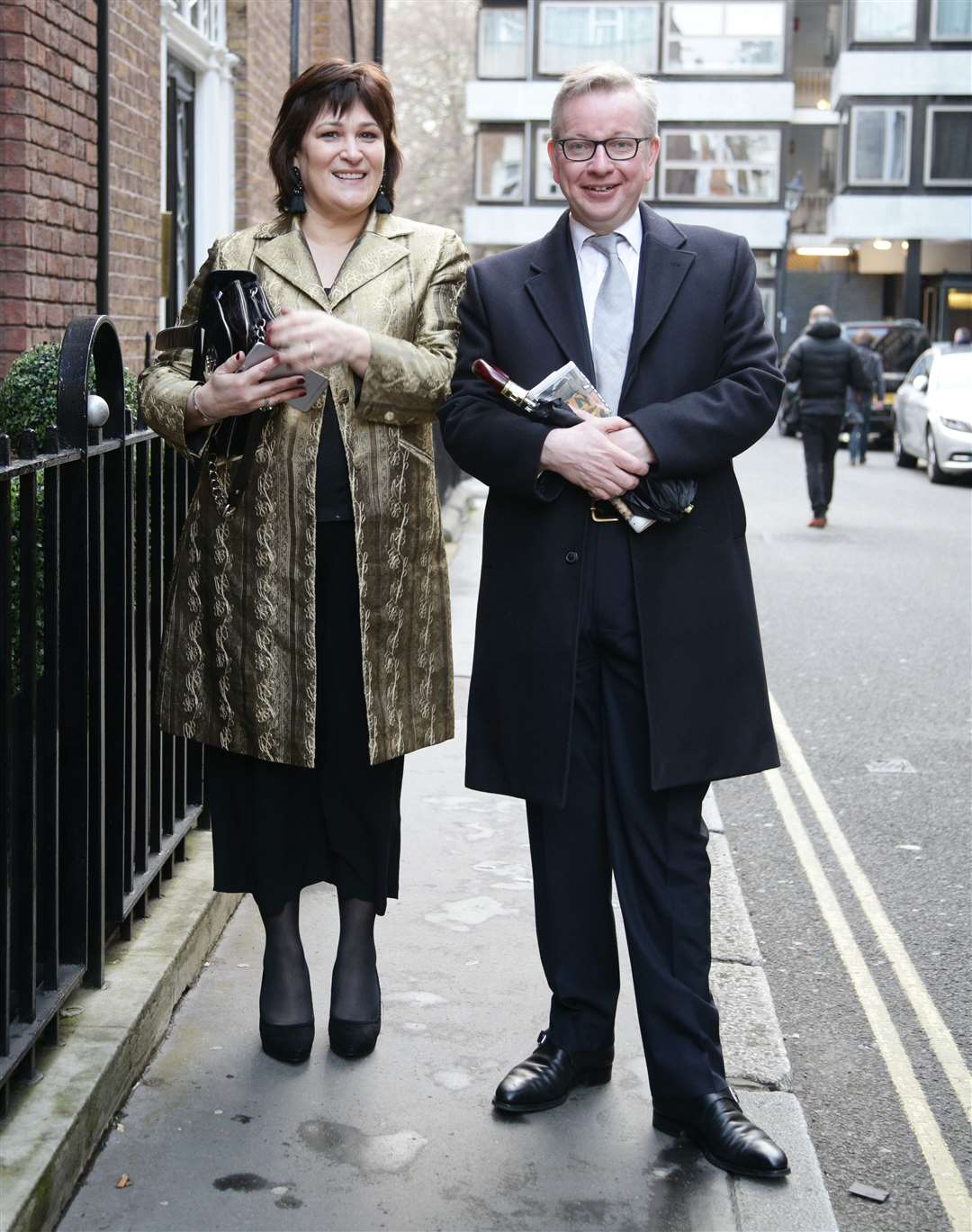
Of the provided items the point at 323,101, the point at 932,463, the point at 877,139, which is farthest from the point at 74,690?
the point at 877,139

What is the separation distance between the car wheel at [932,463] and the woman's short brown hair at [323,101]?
18.6 metres

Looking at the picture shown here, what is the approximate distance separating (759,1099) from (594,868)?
66 cm

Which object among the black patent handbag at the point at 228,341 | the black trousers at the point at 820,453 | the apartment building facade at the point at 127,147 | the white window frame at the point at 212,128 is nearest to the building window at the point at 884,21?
the black trousers at the point at 820,453

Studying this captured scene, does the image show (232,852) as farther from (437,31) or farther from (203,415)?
(437,31)

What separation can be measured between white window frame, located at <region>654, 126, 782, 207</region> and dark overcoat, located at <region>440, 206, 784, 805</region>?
47.3 m

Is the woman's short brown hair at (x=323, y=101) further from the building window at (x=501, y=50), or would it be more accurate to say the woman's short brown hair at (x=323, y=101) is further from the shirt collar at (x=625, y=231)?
the building window at (x=501, y=50)

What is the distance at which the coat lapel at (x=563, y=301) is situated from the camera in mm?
3404

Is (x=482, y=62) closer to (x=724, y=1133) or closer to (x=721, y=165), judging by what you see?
(x=721, y=165)

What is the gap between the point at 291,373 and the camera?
130 inches

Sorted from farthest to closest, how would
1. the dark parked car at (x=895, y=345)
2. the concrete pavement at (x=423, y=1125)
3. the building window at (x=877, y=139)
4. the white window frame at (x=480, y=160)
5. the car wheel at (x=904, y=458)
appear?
the white window frame at (x=480, y=160) → the building window at (x=877, y=139) → the dark parked car at (x=895, y=345) → the car wheel at (x=904, y=458) → the concrete pavement at (x=423, y=1125)

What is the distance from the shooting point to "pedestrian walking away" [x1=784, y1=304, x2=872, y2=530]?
621 inches

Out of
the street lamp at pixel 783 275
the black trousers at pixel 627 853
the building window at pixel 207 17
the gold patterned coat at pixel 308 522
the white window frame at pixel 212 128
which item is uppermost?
the street lamp at pixel 783 275

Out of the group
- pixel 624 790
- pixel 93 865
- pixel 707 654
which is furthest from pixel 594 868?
pixel 93 865

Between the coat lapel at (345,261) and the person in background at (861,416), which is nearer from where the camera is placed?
the coat lapel at (345,261)
